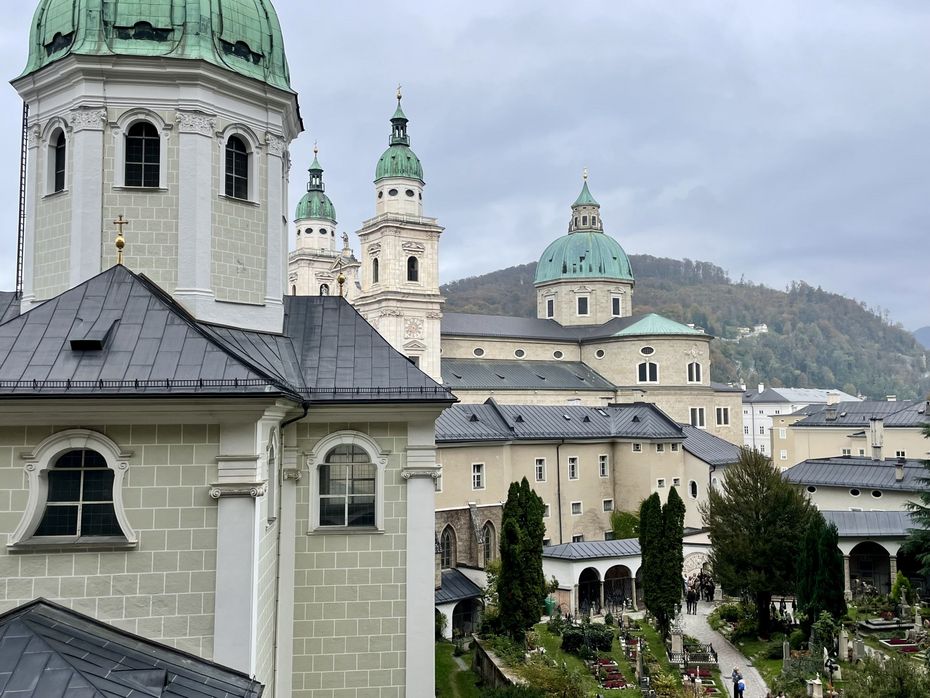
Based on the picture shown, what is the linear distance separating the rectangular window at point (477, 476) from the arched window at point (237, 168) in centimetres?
2445

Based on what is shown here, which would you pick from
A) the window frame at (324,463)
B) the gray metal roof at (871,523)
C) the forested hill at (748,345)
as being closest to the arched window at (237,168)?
the window frame at (324,463)

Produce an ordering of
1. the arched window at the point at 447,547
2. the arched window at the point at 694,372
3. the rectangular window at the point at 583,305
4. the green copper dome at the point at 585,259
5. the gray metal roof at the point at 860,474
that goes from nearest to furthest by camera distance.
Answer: the arched window at the point at 447,547, the gray metal roof at the point at 860,474, the arched window at the point at 694,372, the rectangular window at the point at 583,305, the green copper dome at the point at 585,259

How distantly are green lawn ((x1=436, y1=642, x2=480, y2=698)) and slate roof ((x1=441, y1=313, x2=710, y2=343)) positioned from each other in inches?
1558

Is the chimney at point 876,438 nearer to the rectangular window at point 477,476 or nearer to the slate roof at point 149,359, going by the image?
the rectangular window at point 477,476

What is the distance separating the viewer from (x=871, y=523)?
32.3m

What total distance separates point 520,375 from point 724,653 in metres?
38.7

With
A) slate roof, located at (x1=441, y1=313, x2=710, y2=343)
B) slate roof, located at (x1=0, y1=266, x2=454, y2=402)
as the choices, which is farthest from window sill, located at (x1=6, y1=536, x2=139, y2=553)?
slate roof, located at (x1=441, y1=313, x2=710, y2=343)

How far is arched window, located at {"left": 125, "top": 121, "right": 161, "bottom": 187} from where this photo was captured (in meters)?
13.7

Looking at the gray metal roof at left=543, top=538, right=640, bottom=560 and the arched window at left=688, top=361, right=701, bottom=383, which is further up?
the arched window at left=688, top=361, right=701, bottom=383

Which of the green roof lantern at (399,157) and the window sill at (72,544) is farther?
the green roof lantern at (399,157)

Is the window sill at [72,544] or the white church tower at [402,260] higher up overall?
the white church tower at [402,260]

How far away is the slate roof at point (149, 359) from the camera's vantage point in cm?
1016

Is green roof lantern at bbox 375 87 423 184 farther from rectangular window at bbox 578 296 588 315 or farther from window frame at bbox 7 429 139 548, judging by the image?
window frame at bbox 7 429 139 548

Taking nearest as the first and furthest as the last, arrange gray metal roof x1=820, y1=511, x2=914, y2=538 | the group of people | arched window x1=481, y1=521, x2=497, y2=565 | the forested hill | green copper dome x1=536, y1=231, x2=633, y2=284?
gray metal roof x1=820, y1=511, x2=914, y2=538 → the group of people → arched window x1=481, y1=521, x2=497, y2=565 → green copper dome x1=536, y1=231, x2=633, y2=284 → the forested hill
